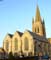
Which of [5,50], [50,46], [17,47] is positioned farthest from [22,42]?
[50,46]

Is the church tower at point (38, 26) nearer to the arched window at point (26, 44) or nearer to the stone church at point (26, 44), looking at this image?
the stone church at point (26, 44)

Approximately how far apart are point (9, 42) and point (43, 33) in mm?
20623

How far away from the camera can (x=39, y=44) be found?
87875 mm

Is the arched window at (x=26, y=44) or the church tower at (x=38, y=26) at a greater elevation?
the church tower at (x=38, y=26)

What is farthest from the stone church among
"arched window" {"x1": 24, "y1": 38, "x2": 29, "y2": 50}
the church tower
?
the church tower

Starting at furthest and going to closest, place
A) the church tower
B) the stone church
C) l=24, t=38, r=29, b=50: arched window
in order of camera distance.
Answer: the church tower, l=24, t=38, r=29, b=50: arched window, the stone church

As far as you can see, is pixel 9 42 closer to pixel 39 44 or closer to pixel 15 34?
pixel 15 34

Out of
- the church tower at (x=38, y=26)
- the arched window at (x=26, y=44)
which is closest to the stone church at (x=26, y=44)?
the arched window at (x=26, y=44)

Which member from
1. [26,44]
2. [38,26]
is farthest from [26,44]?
[38,26]

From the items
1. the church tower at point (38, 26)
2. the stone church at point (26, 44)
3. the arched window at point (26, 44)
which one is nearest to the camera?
the stone church at point (26, 44)

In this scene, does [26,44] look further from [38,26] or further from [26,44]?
[38,26]

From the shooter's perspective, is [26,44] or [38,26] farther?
[38,26]

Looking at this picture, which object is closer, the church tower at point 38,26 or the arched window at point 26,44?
the arched window at point 26,44

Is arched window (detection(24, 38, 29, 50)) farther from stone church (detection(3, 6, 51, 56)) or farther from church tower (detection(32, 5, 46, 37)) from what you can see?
church tower (detection(32, 5, 46, 37))
